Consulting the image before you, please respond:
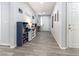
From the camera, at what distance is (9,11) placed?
4562mm

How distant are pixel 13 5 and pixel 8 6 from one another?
37cm

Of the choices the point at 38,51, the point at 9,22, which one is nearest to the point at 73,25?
the point at 38,51

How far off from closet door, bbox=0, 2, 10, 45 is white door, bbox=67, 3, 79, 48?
2808 millimetres

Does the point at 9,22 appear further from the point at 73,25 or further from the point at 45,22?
the point at 45,22

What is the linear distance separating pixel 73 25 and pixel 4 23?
10.6 feet

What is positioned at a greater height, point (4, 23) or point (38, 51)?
point (4, 23)

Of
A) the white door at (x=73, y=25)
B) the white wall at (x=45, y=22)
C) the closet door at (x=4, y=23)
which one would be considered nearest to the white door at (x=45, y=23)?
the white wall at (x=45, y=22)

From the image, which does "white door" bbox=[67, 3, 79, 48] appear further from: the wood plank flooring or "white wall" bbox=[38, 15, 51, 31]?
"white wall" bbox=[38, 15, 51, 31]

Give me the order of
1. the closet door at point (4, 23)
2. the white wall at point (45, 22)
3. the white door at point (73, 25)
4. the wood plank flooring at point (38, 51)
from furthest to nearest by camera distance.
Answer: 1. the white wall at point (45, 22)
2. the closet door at point (4, 23)
3. the white door at point (73, 25)
4. the wood plank flooring at point (38, 51)

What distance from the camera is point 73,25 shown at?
4441 mm

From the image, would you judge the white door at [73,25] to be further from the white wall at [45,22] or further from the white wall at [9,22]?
the white wall at [45,22]

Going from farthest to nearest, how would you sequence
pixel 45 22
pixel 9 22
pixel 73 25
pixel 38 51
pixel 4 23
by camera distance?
pixel 45 22
pixel 4 23
pixel 9 22
pixel 73 25
pixel 38 51

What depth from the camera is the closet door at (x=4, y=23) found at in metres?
4.79

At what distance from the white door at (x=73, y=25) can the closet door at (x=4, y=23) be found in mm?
2808
